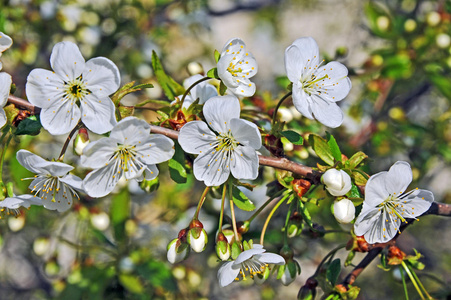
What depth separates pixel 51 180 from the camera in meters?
1.09

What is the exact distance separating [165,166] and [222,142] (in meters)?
1.09

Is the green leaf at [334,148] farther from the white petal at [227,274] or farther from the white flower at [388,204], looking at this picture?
the white petal at [227,274]

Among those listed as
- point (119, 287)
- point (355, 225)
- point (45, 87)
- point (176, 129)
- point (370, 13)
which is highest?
point (45, 87)

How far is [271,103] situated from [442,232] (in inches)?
66.7

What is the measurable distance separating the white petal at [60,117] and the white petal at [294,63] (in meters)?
0.47

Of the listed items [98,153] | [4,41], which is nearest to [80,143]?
[98,153]

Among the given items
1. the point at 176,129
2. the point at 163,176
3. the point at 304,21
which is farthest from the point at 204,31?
the point at 176,129

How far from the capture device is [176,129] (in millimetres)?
1039

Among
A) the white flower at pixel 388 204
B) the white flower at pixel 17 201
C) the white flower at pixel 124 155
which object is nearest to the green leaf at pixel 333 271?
the white flower at pixel 388 204

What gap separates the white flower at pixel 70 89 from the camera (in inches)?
37.7

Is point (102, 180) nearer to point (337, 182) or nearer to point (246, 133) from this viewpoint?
point (246, 133)

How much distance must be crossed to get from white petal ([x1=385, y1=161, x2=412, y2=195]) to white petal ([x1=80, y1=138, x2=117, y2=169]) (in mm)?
570

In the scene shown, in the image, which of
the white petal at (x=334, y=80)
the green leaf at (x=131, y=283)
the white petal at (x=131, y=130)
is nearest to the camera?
the white petal at (x=131, y=130)

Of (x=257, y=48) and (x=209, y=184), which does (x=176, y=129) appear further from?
(x=257, y=48)
